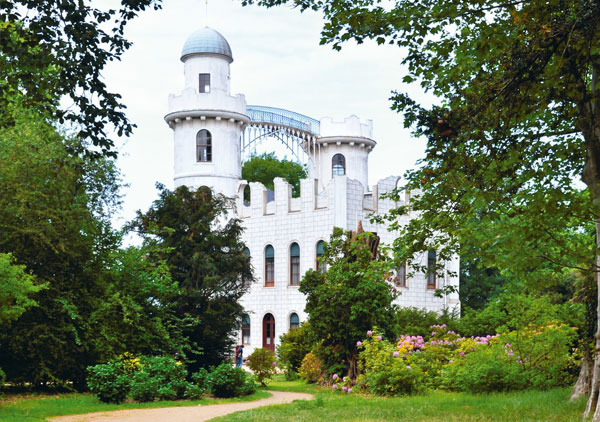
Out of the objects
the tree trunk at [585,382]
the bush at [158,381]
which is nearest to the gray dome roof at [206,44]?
the bush at [158,381]

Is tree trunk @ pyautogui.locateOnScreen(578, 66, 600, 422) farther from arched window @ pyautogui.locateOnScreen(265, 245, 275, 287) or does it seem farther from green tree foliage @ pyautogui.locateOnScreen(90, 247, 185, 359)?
arched window @ pyautogui.locateOnScreen(265, 245, 275, 287)

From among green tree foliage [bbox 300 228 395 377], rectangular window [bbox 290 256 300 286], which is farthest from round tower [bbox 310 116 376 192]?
green tree foliage [bbox 300 228 395 377]

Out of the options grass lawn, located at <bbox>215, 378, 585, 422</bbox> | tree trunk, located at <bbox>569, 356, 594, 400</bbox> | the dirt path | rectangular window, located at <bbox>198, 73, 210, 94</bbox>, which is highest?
rectangular window, located at <bbox>198, 73, 210, 94</bbox>

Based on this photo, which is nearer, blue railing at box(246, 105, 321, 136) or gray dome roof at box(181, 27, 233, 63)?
gray dome roof at box(181, 27, 233, 63)

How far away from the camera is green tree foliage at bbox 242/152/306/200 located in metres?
62.2

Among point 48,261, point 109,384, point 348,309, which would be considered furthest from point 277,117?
point 109,384

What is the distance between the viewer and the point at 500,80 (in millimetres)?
12102

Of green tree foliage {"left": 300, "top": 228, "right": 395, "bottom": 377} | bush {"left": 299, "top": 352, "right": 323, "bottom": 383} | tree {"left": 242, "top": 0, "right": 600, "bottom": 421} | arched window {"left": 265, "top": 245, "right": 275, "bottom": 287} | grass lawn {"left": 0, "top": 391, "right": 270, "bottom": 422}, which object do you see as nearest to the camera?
tree {"left": 242, "top": 0, "right": 600, "bottom": 421}

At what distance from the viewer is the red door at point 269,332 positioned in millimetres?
43688

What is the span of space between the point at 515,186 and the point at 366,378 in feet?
25.3

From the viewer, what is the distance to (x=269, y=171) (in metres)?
62.4

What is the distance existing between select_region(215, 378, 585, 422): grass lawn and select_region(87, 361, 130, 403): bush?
3.77 metres

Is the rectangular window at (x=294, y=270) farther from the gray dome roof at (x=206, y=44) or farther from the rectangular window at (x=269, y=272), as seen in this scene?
the gray dome roof at (x=206, y=44)

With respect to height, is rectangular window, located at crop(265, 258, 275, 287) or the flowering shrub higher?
rectangular window, located at crop(265, 258, 275, 287)
